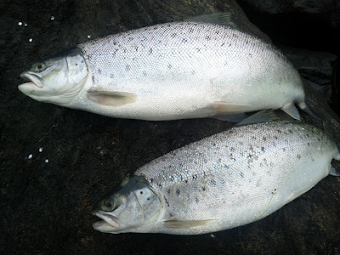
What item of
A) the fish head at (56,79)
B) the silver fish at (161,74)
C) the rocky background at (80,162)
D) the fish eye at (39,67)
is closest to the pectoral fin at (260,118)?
the silver fish at (161,74)

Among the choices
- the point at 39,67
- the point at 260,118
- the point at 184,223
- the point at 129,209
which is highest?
the point at 39,67

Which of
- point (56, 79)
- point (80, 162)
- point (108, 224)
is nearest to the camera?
point (108, 224)

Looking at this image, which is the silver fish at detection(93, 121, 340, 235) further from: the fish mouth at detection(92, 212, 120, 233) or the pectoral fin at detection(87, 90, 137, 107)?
the pectoral fin at detection(87, 90, 137, 107)

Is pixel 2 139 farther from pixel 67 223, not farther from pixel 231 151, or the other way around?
pixel 231 151

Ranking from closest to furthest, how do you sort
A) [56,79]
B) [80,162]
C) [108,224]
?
1. [108,224]
2. [56,79]
3. [80,162]

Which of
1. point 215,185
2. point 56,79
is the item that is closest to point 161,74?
point 56,79

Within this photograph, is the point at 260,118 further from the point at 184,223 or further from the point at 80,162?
the point at 80,162

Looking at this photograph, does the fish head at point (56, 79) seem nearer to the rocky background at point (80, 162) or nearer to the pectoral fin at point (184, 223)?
the rocky background at point (80, 162)
